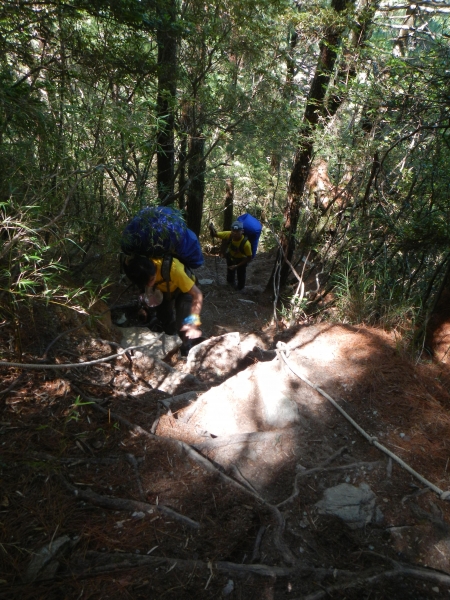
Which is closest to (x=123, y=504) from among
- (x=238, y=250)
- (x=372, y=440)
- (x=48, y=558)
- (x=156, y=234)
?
(x=48, y=558)

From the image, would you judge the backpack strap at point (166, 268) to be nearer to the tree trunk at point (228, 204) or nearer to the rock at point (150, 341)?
the rock at point (150, 341)

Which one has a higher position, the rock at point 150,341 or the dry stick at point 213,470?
the dry stick at point 213,470

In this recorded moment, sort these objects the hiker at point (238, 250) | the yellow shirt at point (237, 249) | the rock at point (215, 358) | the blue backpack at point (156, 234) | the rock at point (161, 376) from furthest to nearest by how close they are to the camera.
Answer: the yellow shirt at point (237, 249), the hiker at point (238, 250), the rock at point (215, 358), the blue backpack at point (156, 234), the rock at point (161, 376)

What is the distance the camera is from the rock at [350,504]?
2.31m

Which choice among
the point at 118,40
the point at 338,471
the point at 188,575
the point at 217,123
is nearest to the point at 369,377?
the point at 338,471

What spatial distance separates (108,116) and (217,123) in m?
3.29

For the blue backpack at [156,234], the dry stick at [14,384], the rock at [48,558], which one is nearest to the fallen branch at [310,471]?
the rock at [48,558]

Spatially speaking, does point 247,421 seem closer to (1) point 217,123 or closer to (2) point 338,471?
(2) point 338,471

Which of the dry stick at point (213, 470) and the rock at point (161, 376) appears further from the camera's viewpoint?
the rock at point (161, 376)

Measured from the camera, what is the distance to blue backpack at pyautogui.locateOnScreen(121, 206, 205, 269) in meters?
4.89

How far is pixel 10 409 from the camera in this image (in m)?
2.93

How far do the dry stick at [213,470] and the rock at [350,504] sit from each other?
0.94 feet

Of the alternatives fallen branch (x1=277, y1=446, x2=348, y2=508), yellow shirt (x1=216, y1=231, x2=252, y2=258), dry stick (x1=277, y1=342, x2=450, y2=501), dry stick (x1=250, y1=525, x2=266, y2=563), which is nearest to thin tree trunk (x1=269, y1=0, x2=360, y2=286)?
yellow shirt (x1=216, y1=231, x2=252, y2=258)

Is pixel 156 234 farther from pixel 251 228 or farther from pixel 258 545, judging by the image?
pixel 251 228
